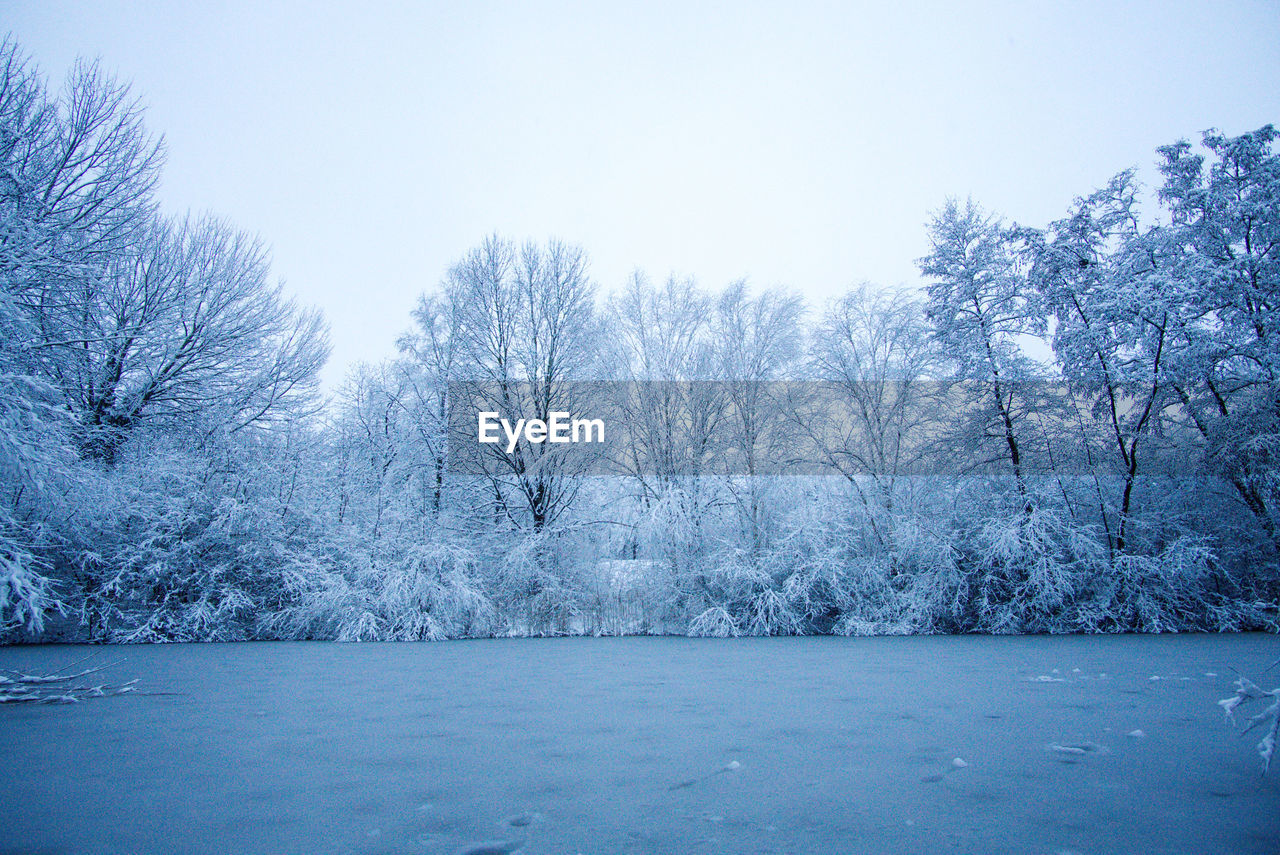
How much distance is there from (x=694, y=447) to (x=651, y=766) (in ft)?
39.9

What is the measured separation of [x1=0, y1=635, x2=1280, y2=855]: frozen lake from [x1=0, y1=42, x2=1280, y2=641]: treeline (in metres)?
5.86

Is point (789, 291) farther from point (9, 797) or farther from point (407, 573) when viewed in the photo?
point (9, 797)

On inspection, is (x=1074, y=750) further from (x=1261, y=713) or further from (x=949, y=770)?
(x=1261, y=713)

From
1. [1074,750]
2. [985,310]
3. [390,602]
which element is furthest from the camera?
[985,310]

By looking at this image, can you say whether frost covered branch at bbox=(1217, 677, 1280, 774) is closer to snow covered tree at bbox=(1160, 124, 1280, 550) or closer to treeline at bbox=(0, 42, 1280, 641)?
treeline at bbox=(0, 42, 1280, 641)

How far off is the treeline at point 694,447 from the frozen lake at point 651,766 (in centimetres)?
586

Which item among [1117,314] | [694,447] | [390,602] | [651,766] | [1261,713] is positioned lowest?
[651,766]

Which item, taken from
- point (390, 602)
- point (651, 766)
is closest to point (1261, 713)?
point (651, 766)

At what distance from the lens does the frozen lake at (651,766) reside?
6.77 feet

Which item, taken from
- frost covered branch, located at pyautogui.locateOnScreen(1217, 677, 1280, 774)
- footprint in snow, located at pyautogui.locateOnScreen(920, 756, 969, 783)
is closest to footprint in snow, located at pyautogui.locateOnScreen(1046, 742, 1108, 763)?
footprint in snow, located at pyautogui.locateOnScreen(920, 756, 969, 783)

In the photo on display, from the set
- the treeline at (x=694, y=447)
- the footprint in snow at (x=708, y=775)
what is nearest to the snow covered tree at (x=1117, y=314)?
the treeline at (x=694, y=447)

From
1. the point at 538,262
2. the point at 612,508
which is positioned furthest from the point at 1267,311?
the point at 538,262

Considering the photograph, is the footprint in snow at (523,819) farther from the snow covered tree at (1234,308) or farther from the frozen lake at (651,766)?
the snow covered tree at (1234,308)

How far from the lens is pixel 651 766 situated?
9.71 feet
